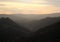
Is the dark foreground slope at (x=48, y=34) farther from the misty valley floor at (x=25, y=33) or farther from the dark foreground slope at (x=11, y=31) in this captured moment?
the dark foreground slope at (x=11, y=31)

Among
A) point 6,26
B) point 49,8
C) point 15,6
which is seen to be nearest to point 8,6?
point 15,6

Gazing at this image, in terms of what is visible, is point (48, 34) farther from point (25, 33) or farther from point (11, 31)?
point (11, 31)

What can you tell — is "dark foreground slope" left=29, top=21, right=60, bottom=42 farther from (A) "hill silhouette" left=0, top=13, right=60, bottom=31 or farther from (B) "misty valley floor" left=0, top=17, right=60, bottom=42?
(A) "hill silhouette" left=0, top=13, right=60, bottom=31

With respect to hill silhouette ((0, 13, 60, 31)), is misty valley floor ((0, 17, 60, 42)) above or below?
below

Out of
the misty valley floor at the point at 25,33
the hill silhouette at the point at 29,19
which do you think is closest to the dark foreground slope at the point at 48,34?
the misty valley floor at the point at 25,33

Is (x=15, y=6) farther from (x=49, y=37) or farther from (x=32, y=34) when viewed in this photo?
(x=49, y=37)

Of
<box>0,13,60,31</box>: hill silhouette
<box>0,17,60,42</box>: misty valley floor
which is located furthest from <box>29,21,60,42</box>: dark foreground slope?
<box>0,13,60,31</box>: hill silhouette

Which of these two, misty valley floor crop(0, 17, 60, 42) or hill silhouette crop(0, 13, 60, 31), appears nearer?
misty valley floor crop(0, 17, 60, 42)

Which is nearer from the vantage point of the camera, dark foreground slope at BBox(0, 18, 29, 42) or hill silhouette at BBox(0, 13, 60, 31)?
dark foreground slope at BBox(0, 18, 29, 42)
